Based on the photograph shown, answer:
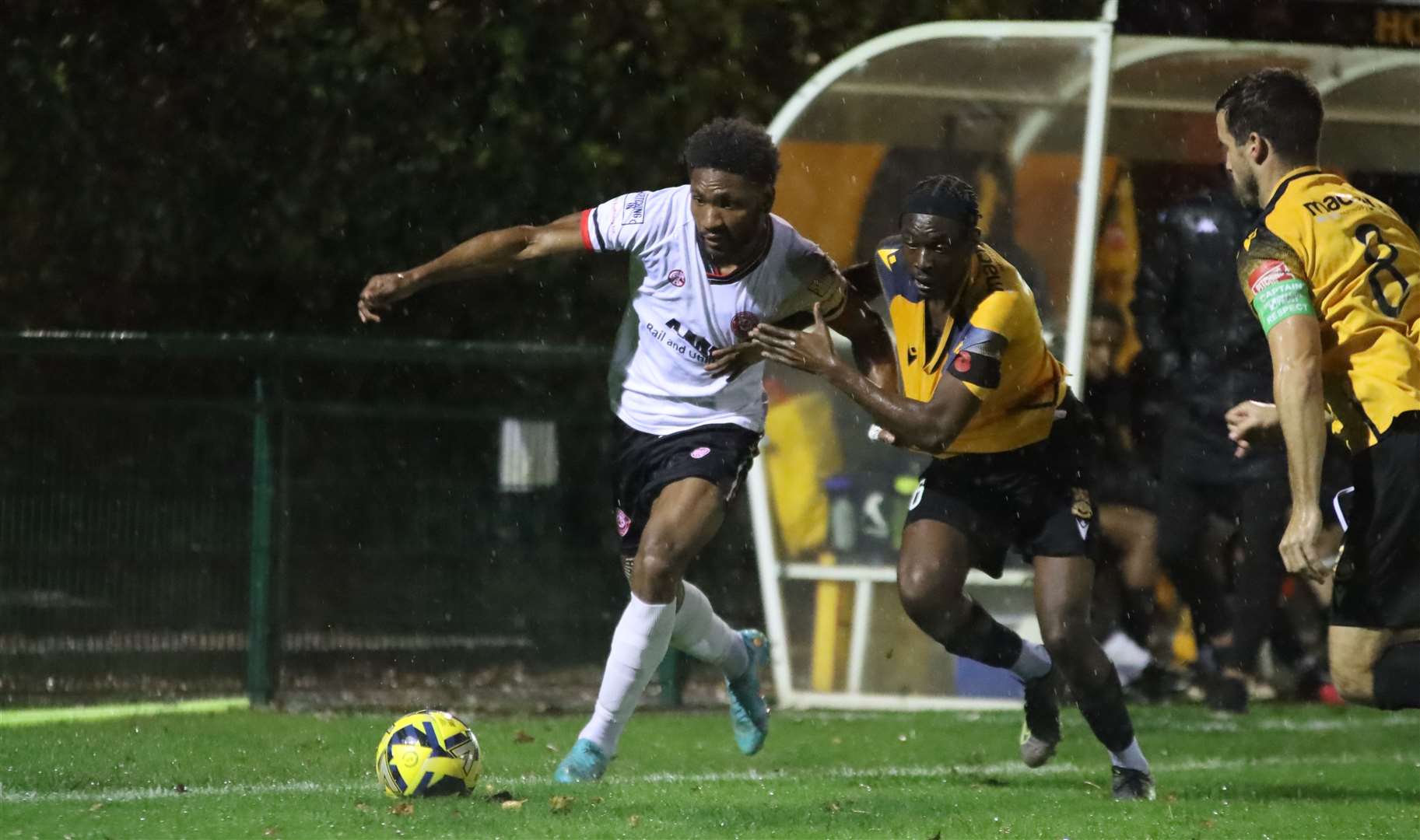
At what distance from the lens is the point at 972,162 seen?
11.7m

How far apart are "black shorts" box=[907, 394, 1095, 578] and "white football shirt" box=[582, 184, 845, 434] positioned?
0.75 m

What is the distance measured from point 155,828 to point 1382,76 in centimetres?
866

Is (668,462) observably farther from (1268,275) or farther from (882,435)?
(1268,275)

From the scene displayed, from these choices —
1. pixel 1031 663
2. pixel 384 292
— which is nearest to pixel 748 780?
pixel 1031 663

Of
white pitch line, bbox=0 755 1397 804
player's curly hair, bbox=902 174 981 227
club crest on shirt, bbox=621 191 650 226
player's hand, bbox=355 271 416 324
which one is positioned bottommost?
white pitch line, bbox=0 755 1397 804

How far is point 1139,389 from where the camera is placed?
11789 mm

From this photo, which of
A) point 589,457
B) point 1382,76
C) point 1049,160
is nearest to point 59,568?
point 589,457

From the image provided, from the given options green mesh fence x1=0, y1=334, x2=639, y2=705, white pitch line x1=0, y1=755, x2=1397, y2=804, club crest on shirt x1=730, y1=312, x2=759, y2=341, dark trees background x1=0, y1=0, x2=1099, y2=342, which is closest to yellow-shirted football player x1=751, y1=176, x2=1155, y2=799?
club crest on shirt x1=730, y1=312, x2=759, y2=341

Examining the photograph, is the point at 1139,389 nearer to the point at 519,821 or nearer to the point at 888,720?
the point at 888,720

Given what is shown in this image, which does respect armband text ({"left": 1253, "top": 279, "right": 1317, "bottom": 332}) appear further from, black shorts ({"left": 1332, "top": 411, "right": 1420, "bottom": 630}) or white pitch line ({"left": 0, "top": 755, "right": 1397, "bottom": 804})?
white pitch line ({"left": 0, "top": 755, "right": 1397, "bottom": 804})

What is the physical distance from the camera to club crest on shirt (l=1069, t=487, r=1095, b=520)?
279 inches

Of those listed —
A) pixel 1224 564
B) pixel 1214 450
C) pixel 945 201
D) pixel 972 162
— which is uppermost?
pixel 972 162

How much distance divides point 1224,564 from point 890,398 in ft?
17.7

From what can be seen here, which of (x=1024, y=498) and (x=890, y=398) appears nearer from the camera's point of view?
(x=890, y=398)
